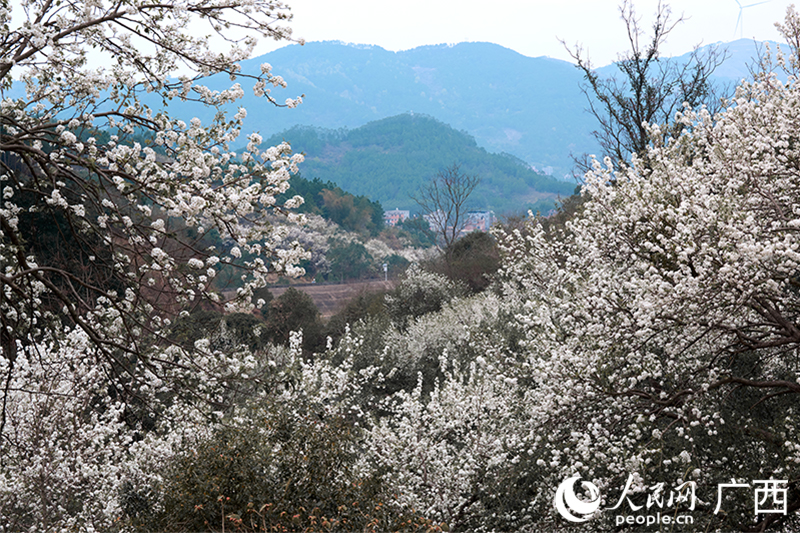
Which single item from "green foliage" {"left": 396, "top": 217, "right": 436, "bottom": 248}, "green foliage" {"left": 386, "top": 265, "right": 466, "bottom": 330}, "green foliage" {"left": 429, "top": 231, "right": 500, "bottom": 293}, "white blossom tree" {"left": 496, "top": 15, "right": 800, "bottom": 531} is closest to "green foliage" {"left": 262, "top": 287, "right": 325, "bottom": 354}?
"green foliage" {"left": 386, "top": 265, "right": 466, "bottom": 330}

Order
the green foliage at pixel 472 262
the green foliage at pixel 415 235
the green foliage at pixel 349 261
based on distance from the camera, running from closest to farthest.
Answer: the green foliage at pixel 472 262 → the green foliage at pixel 349 261 → the green foliage at pixel 415 235

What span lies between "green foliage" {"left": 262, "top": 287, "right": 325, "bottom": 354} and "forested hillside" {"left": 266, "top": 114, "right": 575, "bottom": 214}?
311 feet

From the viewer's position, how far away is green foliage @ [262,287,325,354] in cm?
1991

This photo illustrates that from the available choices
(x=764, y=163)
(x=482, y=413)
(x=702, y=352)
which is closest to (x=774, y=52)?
(x=764, y=163)

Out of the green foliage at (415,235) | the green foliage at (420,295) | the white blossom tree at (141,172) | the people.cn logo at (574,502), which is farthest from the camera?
the green foliage at (415,235)

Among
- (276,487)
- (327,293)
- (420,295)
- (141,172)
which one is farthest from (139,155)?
(327,293)

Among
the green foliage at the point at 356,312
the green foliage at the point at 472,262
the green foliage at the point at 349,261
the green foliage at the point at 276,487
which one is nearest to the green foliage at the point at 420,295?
the green foliage at the point at 356,312

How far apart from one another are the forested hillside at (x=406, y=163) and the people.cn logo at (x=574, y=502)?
109 m

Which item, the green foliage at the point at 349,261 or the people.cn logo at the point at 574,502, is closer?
the people.cn logo at the point at 574,502

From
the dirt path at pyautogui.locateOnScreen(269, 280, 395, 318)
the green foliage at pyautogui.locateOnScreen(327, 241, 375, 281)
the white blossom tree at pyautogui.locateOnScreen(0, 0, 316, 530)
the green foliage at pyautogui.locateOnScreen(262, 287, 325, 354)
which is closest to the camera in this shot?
the white blossom tree at pyautogui.locateOnScreen(0, 0, 316, 530)

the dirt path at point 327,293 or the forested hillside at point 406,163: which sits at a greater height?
the forested hillside at point 406,163

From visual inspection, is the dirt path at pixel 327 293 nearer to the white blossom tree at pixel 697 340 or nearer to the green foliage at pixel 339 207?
the green foliage at pixel 339 207

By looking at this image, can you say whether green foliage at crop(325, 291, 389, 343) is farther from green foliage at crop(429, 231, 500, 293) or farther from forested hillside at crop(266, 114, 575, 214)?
forested hillside at crop(266, 114, 575, 214)

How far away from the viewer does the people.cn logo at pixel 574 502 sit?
459 cm
